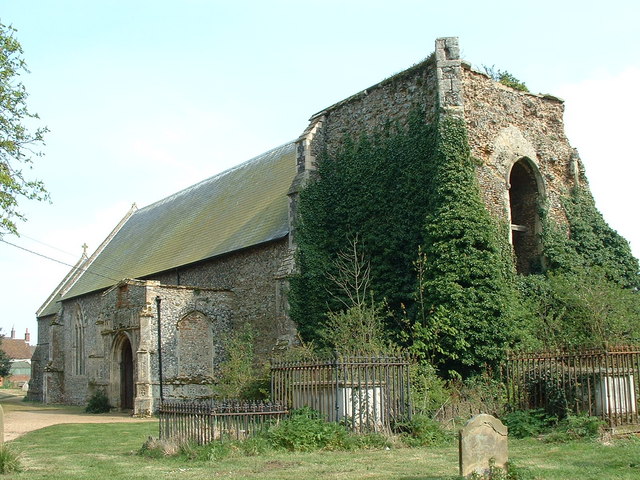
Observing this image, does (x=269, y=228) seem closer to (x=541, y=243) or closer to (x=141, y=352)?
(x=141, y=352)

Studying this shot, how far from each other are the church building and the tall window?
6.41 ft

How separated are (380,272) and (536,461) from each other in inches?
372

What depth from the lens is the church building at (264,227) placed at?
19.9 metres

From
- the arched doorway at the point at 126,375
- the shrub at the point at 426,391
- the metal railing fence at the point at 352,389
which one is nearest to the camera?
the metal railing fence at the point at 352,389

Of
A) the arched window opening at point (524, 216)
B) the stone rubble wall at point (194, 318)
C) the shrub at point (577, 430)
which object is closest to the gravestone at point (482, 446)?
the shrub at point (577, 430)

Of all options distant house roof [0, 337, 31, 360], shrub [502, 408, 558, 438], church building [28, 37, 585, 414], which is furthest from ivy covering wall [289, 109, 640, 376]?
distant house roof [0, 337, 31, 360]

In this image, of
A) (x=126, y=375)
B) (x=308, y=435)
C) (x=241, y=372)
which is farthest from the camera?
(x=126, y=375)

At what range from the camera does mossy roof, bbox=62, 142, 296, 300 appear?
26.0m

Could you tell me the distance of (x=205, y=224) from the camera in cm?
2995

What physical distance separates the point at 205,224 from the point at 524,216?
13748 millimetres

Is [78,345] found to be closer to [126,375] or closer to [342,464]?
[126,375]

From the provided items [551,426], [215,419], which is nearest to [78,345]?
[215,419]

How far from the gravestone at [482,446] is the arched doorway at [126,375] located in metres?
20.0

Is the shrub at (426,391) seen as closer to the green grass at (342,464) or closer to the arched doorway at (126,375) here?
the green grass at (342,464)
